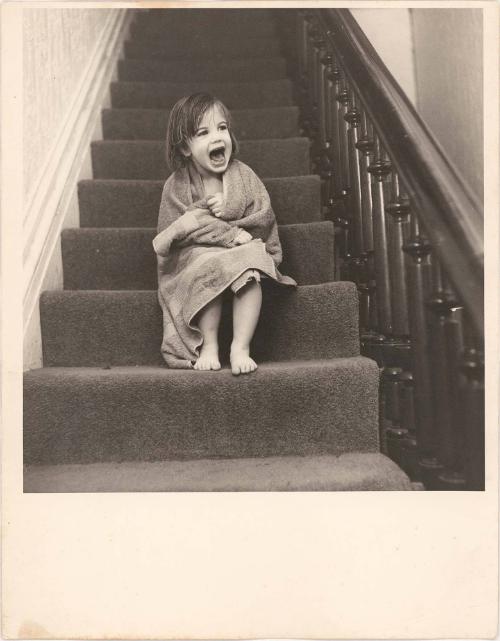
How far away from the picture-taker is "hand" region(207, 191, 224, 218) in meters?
1.66

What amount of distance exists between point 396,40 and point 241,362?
Result: 7.00 ft

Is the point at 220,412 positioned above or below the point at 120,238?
below

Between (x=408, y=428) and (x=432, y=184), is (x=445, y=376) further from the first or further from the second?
(x=432, y=184)

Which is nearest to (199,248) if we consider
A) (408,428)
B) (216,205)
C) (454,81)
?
(216,205)

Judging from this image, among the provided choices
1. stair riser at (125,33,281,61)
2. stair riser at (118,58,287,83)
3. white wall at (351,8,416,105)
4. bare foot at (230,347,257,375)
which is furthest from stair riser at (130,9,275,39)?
bare foot at (230,347,257,375)

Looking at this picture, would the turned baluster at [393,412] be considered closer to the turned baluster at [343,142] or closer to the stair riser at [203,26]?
the turned baluster at [343,142]

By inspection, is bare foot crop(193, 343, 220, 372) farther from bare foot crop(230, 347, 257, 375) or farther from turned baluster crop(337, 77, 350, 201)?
turned baluster crop(337, 77, 350, 201)

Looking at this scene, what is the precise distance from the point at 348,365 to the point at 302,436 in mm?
207

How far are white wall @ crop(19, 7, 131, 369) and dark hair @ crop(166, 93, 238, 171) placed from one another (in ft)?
1.28

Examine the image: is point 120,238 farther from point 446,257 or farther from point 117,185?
point 446,257

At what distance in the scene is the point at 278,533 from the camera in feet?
3.86

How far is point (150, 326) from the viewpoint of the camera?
167 cm

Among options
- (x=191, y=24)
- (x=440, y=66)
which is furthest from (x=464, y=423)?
(x=191, y=24)

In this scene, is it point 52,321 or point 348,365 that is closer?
point 348,365
